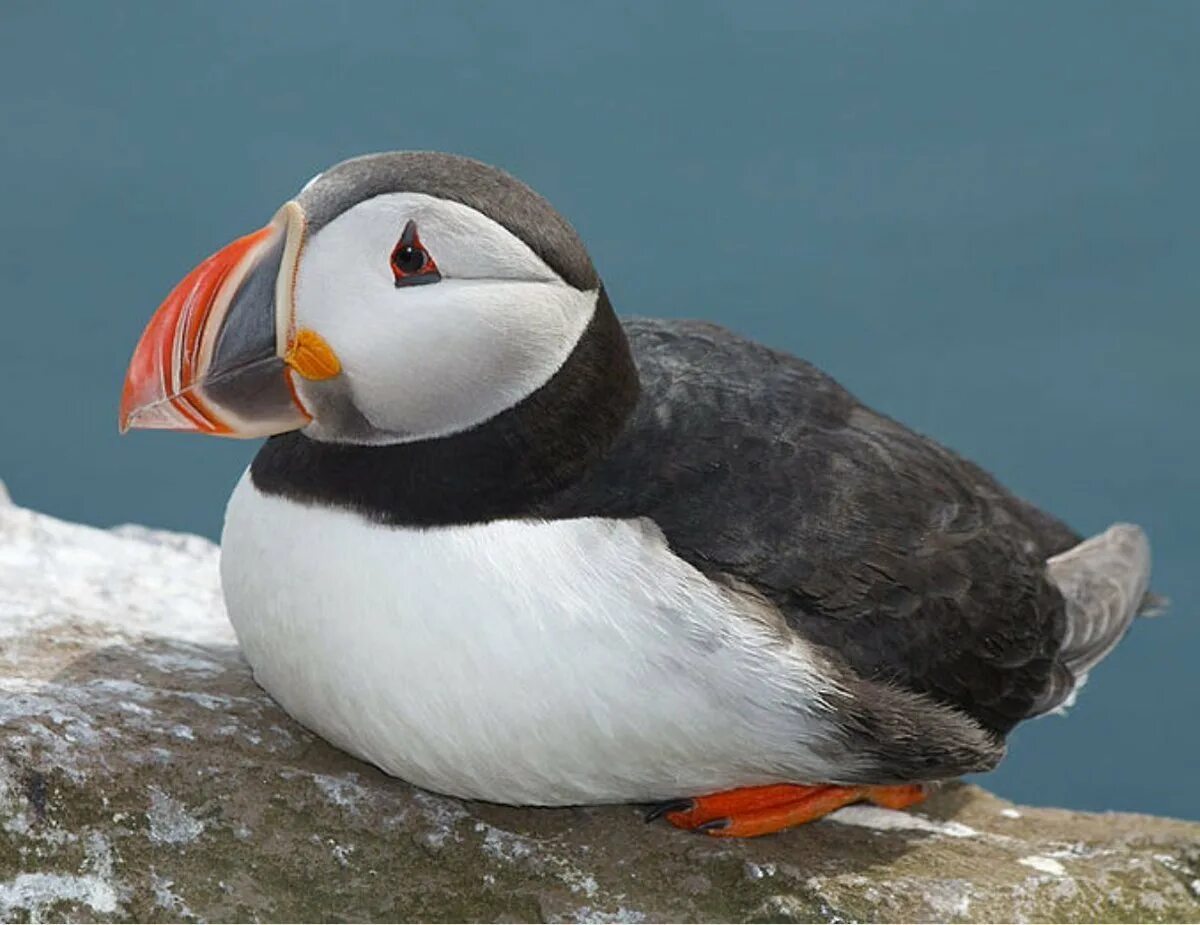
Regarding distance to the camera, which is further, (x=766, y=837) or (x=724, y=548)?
(x=766, y=837)

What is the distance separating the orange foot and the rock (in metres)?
0.03

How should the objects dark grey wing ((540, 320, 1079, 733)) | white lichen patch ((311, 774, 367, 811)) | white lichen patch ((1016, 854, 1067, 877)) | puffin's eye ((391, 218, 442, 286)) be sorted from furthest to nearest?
white lichen patch ((1016, 854, 1067, 877)), white lichen patch ((311, 774, 367, 811)), dark grey wing ((540, 320, 1079, 733)), puffin's eye ((391, 218, 442, 286))

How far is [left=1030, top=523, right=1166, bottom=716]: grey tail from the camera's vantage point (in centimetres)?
422

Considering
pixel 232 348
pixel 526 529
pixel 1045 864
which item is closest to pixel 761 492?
pixel 526 529

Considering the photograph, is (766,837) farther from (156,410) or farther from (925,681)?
(156,410)

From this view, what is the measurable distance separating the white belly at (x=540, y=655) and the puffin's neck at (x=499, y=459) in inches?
1.6

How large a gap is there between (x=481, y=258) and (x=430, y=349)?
6.7 inches

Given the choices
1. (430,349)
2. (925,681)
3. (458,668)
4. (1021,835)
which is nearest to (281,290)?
(430,349)

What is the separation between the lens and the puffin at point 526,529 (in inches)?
133

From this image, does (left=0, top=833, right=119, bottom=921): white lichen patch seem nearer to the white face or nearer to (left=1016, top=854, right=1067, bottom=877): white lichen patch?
the white face

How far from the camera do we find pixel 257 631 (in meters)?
3.79

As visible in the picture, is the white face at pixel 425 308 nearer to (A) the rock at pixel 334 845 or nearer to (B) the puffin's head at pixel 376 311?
(B) the puffin's head at pixel 376 311

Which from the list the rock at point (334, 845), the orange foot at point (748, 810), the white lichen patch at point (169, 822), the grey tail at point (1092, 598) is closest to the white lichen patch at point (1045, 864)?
the rock at point (334, 845)

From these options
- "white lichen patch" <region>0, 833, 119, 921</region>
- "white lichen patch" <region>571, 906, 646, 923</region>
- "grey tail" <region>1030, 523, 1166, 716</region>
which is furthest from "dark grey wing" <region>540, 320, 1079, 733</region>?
"white lichen patch" <region>0, 833, 119, 921</region>
